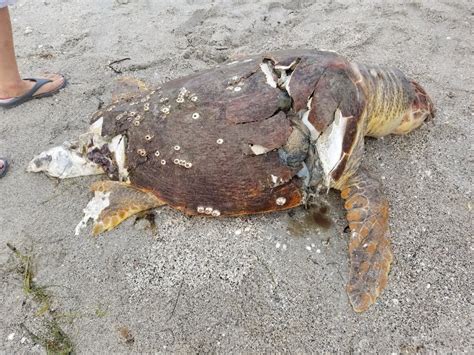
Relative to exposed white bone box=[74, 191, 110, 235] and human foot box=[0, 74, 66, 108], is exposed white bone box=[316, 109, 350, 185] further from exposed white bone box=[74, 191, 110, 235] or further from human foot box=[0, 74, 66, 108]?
human foot box=[0, 74, 66, 108]

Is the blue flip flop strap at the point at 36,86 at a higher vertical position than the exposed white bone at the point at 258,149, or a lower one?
lower

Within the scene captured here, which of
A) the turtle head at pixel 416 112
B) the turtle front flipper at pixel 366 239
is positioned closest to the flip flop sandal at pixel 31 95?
the turtle front flipper at pixel 366 239

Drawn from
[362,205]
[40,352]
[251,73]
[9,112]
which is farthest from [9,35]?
[362,205]

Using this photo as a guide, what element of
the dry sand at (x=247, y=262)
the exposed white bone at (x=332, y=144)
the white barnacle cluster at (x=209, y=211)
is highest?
the exposed white bone at (x=332, y=144)

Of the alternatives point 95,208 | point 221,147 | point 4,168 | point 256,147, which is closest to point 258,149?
point 256,147

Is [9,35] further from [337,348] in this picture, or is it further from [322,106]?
[337,348]

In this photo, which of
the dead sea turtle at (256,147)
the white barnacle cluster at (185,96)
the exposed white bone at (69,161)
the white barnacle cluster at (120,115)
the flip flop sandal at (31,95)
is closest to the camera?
the dead sea turtle at (256,147)

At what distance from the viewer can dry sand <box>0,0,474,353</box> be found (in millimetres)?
1540

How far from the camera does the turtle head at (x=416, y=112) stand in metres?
2.16

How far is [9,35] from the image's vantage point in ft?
8.07

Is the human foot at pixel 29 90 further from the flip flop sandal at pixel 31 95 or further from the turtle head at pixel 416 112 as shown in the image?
the turtle head at pixel 416 112

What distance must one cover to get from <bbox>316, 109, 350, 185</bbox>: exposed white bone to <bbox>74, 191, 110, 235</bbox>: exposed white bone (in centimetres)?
100

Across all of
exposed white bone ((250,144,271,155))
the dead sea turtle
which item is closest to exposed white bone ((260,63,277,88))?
the dead sea turtle

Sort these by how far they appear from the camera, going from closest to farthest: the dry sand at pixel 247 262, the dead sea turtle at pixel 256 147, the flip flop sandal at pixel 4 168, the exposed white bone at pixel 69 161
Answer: the dry sand at pixel 247 262 < the dead sea turtle at pixel 256 147 < the exposed white bone at pixel 69 161 < the flip flop sandal at pixel 4 168
